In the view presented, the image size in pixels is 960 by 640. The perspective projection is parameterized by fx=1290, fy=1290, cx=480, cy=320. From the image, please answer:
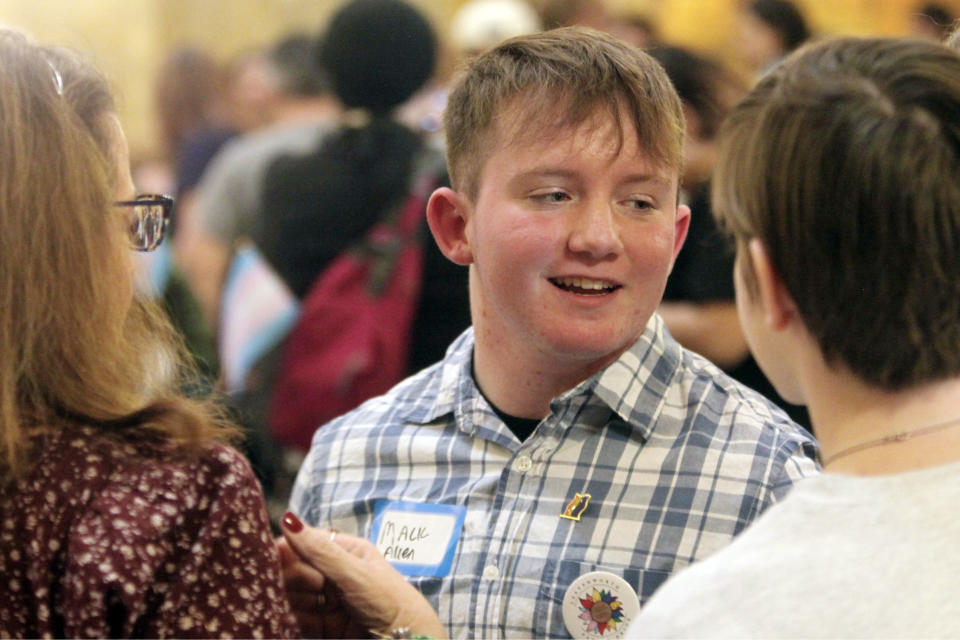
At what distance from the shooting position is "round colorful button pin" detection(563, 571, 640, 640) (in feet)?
5.64

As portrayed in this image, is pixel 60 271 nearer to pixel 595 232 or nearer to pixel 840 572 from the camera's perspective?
pixel 595 232

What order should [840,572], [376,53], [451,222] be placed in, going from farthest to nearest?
[376,53] → [451,222] → [840,572]

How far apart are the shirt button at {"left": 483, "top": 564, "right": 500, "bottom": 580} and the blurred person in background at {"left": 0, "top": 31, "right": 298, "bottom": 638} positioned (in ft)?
1.18

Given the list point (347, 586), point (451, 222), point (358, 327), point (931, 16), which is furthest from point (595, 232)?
point (931, 16)

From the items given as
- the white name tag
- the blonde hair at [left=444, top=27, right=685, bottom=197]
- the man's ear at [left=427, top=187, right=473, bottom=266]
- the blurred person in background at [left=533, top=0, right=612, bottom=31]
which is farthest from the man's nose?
the blurred person in background at [left=533, top=0, right=612, bottom=31]

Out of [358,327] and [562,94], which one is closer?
[562,94]

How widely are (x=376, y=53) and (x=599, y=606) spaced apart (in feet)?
7.95

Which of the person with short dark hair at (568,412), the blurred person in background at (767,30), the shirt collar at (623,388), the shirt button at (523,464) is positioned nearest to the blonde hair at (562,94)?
the person with short dark hair at (568,412)

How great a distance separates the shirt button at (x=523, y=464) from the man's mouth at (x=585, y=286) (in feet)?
0.83

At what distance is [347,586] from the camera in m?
1.77

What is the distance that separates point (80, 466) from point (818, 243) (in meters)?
0.84

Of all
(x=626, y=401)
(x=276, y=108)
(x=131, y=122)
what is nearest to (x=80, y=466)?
(x=626, y=401)

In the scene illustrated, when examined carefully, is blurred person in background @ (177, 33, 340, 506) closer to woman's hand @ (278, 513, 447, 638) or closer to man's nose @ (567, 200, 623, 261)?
woman's hand @ (278, 513, 447, 638)

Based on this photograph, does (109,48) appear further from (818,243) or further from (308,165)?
(818,243)
